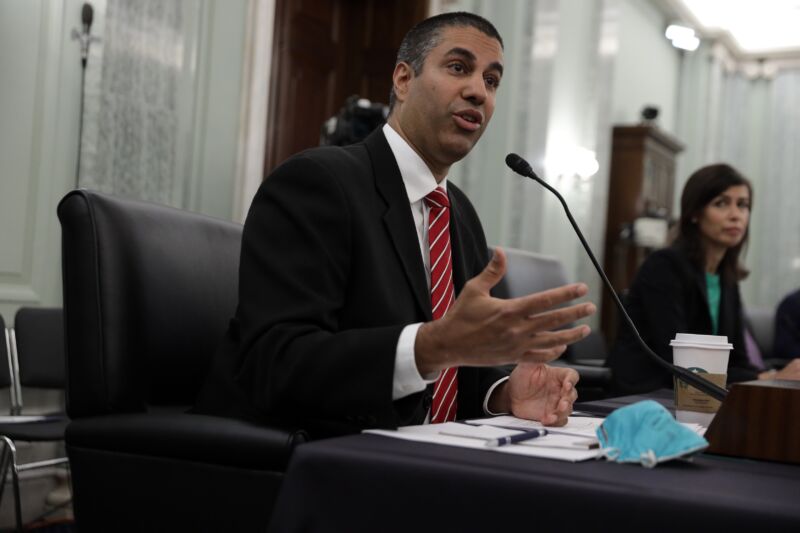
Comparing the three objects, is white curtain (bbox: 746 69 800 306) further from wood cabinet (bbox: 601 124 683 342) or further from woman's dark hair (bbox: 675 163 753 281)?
woman's dark hair (bbox: 675 163 753 281)

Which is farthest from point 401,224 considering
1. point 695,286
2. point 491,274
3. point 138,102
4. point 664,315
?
point 138,102

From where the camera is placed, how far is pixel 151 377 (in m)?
1.64

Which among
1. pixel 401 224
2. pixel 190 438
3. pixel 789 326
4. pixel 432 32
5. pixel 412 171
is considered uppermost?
pixel 432 32

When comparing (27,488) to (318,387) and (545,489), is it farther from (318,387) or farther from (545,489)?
(545,489)

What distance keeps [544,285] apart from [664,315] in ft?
2.24

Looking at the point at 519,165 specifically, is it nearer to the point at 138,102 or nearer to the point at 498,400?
the point at 498,400

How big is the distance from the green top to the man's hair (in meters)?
1.61

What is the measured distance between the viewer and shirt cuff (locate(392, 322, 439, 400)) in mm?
1299

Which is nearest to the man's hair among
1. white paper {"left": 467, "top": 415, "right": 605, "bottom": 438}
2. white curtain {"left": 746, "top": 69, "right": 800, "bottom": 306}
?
white paper {"left": 467, "top": 415, "right": 605, "bottom": 438}

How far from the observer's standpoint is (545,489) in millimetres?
955

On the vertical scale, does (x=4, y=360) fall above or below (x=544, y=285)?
below

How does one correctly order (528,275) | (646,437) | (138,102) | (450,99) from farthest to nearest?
(138,102)
(528,275)
(450,99)
(646,437)

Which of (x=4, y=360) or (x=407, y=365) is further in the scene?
(x=4, y=360)

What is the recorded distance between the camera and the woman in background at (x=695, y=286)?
9.71ft
